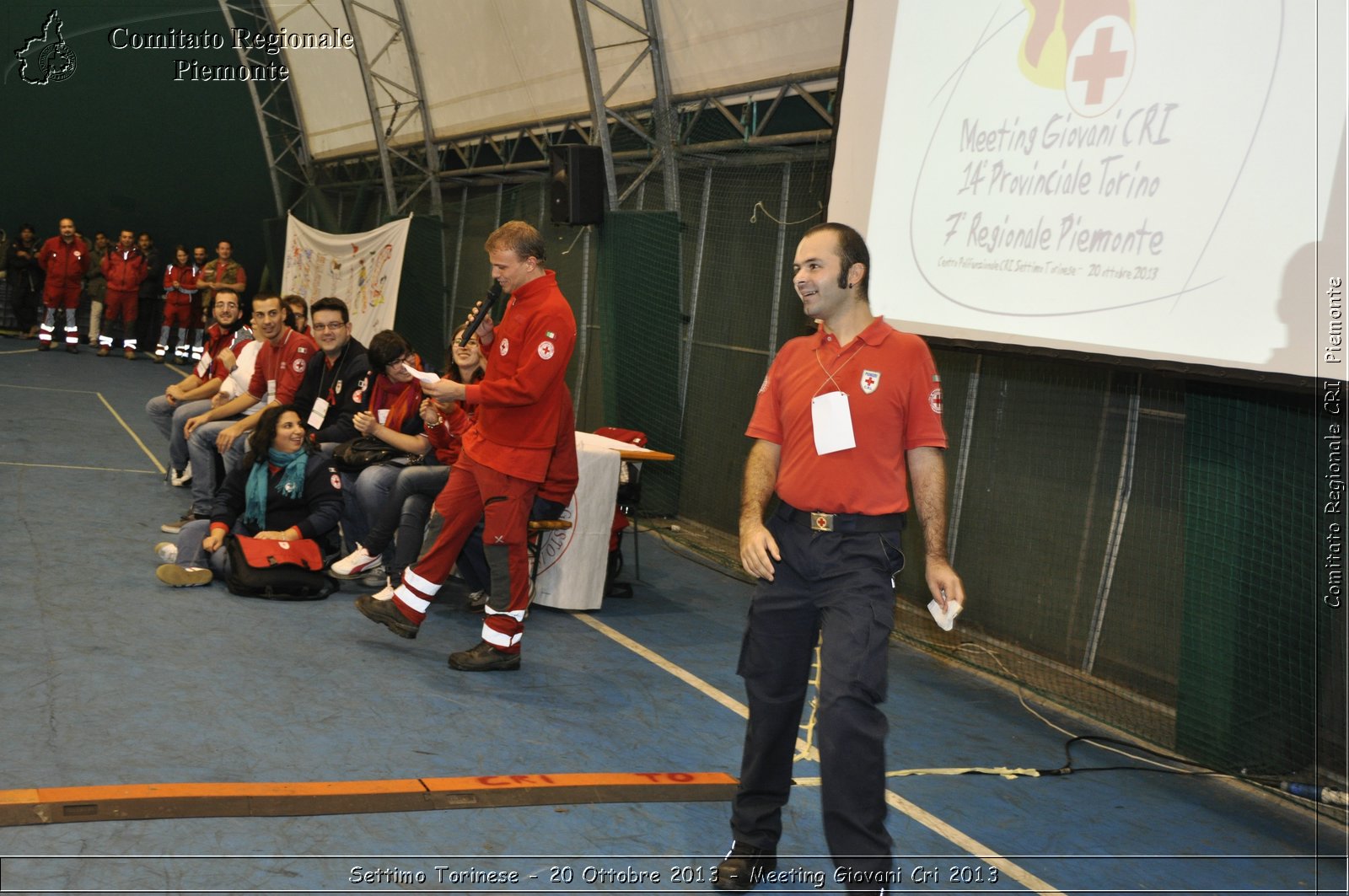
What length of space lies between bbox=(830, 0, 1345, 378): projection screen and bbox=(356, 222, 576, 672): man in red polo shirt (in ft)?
5.90

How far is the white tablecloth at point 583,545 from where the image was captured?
6.09 meters

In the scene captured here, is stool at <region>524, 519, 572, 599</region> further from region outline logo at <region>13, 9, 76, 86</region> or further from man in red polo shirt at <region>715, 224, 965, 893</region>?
region outline logo at <region>13, 9, 76, 86</region>

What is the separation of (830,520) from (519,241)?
2431mm

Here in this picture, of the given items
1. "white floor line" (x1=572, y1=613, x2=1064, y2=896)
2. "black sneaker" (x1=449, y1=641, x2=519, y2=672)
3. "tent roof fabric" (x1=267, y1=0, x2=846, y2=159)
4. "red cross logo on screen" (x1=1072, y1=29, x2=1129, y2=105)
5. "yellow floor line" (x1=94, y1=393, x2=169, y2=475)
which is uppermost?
"tent roof fabric" (x1=267, y1=0, x2=846, y2=159)

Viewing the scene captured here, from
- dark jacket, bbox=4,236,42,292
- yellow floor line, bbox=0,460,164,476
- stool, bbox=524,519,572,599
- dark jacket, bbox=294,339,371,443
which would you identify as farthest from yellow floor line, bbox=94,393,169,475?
A: dark jacket, bbox=4,236,42,292

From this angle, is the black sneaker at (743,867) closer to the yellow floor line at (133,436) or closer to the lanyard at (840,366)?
the lanyard at (840,366)

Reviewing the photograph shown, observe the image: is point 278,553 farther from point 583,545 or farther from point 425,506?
point 583,545

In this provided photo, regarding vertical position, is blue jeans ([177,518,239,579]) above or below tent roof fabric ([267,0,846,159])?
below

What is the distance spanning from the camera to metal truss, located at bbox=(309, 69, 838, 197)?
7.68 m

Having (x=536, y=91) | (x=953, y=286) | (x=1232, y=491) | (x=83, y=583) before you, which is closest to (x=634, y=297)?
(x=536, y=91)

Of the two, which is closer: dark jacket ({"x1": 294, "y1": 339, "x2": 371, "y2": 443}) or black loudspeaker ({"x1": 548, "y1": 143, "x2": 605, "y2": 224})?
dark jacket ({"x1": 294, "y1": 339, "x2": 371, "y2": 443})

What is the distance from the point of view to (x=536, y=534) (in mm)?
5852

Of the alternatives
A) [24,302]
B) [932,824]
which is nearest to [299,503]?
[932,824]

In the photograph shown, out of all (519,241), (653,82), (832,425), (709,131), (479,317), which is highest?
(653,82)
